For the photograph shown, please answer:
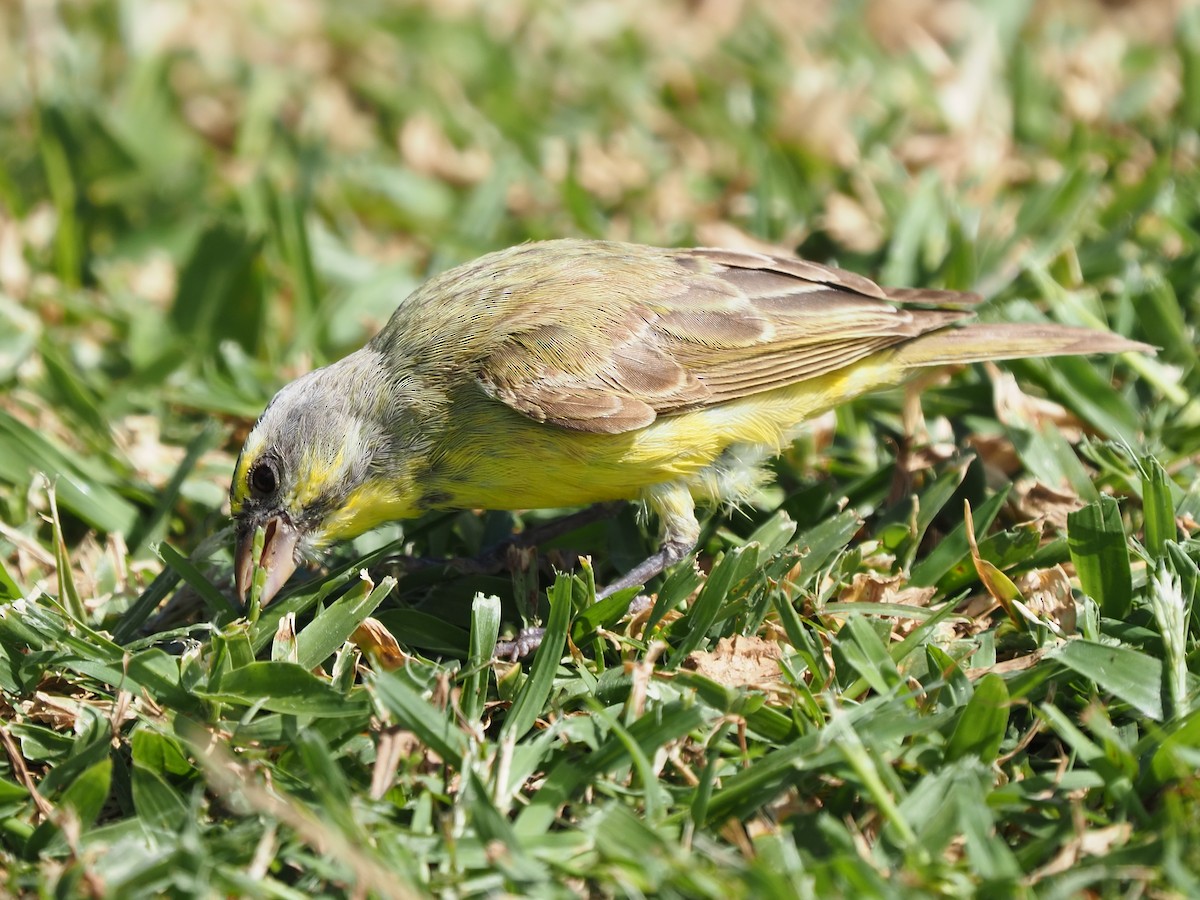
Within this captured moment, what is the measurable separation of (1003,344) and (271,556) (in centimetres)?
256

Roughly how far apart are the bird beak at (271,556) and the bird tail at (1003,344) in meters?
2.17

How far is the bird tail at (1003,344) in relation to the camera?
4.26 m

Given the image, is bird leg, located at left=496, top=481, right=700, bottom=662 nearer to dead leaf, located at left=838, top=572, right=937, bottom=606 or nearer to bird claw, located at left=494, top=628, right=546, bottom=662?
bird claw, located at left=494, top=628, right=546, bottom=662

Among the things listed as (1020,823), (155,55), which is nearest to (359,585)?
(1020,823)

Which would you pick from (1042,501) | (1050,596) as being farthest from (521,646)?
(1042,501)

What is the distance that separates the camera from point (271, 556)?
3871 millimetres

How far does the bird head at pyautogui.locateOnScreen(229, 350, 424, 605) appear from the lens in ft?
12.6

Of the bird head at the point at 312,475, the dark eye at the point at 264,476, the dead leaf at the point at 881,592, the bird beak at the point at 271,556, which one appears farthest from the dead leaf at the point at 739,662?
the dark eye at the point at 264,476

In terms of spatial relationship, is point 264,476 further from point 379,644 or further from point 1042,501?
point 1042,501

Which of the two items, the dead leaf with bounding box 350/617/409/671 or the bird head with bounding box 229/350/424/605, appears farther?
the bird head with bounding box 229/350/424/605

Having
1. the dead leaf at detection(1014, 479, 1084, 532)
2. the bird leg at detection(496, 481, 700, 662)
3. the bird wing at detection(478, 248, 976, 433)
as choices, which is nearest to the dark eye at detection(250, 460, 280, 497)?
the bird wing at detection(478, 248, 976, 433)

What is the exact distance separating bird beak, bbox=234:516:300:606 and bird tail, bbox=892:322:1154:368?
2172 mm

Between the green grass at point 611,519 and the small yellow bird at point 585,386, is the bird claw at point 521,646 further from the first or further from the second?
the small yellow bird at point 585,386

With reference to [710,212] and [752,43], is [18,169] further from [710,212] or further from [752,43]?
[752,43]
